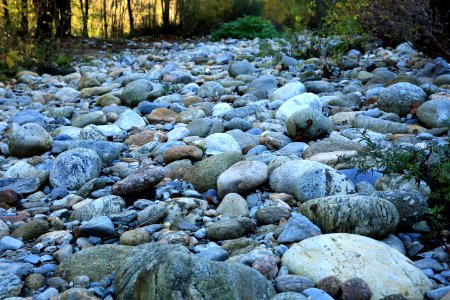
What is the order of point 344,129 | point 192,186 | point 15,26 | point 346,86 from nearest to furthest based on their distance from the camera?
point 192,186
point 344,129
point 346,86
point 15,26

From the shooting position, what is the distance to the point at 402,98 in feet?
18.7

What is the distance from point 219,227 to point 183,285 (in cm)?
96

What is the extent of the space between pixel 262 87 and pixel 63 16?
7566 millimetres

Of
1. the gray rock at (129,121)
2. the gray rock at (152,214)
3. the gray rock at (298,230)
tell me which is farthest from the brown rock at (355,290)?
the gray rock at (129,121)

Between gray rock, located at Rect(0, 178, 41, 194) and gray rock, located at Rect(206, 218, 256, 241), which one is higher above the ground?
gray rock, located at Rect(206, 218, 256, 241)

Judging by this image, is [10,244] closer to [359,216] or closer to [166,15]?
[359,216]

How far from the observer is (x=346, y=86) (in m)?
7.13

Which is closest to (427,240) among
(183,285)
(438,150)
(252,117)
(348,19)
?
(438,150)

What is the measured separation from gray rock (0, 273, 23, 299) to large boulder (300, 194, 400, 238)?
64.1 inches

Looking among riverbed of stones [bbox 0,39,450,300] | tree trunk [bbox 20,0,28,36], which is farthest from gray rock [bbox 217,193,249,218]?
tree trunk [bbox 20,0,28,36]

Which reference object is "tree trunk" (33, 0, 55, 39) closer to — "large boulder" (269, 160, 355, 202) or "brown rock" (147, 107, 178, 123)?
"brown rock" (147, 107, 178, 123)

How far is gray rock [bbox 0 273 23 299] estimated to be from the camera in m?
2.68

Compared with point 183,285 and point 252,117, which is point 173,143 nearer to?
point 252,117

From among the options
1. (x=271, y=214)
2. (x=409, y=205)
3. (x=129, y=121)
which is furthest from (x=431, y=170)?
(x=129, y=121)
